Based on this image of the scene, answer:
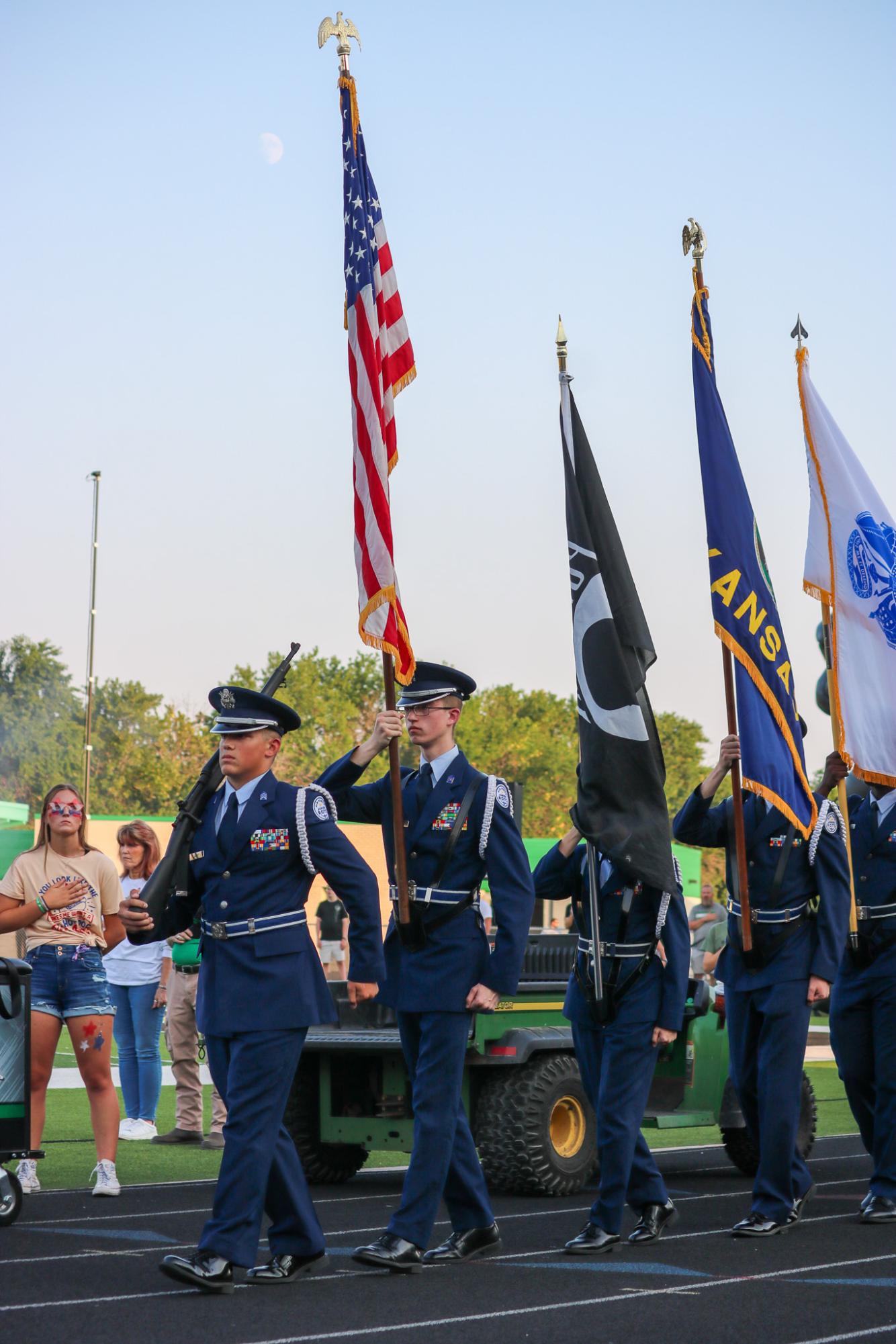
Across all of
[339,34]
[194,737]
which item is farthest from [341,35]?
[194,737]

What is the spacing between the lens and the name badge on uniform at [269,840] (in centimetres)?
606

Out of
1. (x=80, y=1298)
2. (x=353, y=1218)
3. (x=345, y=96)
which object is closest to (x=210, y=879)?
(x=80, y=1298)

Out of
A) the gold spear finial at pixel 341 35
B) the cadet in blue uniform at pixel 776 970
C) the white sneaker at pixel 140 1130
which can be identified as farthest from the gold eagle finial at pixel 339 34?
the white sneaker at pixel 140 1130

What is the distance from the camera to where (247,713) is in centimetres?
621

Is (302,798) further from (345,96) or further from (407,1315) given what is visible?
(345,96)

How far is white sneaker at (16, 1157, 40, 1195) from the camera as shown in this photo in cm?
862

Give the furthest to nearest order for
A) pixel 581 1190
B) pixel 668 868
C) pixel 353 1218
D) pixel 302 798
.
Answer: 1. pixel 581 1190
2. pixel 353 1218
3. pixel 668 868
4. pixel 302 798

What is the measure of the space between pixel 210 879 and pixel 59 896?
2.45m

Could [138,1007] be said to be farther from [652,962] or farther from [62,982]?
[652,962]

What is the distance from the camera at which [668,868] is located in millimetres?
7180

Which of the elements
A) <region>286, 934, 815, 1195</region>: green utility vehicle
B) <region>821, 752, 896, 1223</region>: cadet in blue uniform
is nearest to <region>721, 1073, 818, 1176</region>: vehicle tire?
<region>286, 934, 815, 1195</region>: green utility vehicle

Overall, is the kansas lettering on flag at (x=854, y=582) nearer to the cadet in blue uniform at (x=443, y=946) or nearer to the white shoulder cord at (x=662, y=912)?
the white shoulder cord at (x=662, y=912)

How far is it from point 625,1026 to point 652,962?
10.8 inches

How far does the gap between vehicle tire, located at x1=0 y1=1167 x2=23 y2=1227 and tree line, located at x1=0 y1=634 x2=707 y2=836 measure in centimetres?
6248
